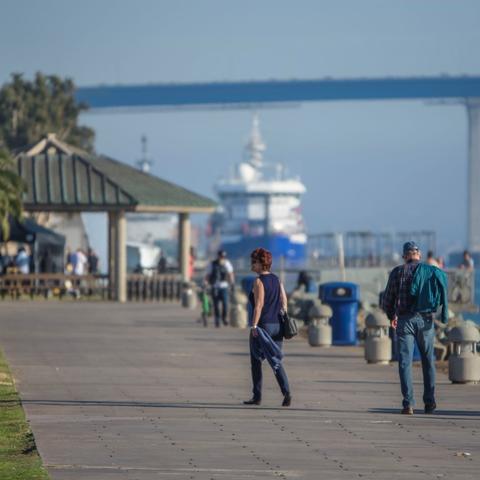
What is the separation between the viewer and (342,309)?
28.5 meters

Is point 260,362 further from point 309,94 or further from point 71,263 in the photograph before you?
point 309,94

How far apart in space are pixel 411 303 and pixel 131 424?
2.93 m

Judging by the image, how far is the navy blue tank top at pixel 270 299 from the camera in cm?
1619

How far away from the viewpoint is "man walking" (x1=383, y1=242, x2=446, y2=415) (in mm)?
15648

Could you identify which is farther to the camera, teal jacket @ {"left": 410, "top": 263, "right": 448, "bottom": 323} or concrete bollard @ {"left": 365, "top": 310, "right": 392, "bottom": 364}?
concrete bollard @ {"left": 365, "top": 310, "right": 392, "bottom": 364}

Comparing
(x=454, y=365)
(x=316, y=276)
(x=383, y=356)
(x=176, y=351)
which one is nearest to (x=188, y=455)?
(x=454, y=365)

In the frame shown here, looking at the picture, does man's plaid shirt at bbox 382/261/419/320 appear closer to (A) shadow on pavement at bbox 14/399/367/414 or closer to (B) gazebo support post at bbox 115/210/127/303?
(A) shadow on pavement at bbox 14/399/367/414

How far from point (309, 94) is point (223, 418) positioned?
498 ft

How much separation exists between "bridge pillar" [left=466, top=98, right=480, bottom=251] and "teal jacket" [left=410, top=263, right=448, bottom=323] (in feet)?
462

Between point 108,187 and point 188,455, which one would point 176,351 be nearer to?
point 188,455

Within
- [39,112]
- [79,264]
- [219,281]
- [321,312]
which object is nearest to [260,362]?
[321,312]

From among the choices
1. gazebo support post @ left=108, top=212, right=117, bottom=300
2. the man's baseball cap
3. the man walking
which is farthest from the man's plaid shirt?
gazebo support post @ left=108, top=212, right=117, bottom=300

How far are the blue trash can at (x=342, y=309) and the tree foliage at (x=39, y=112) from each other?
51.9 meters

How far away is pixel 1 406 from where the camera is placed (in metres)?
15.8
